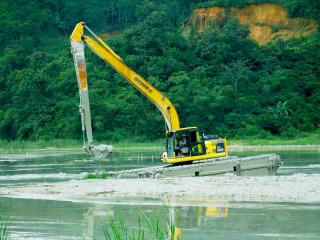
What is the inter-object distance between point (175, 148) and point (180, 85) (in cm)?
4228

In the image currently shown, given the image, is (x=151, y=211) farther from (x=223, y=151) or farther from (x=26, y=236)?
(x=223, y=151)

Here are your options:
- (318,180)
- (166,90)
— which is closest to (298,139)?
(166,90)

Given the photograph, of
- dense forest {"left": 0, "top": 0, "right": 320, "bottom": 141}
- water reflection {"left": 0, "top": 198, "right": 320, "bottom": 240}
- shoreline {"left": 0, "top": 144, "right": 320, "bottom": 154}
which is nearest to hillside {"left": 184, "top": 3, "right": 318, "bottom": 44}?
dense forest {"left": 0, "top": 0, "right": 320, "bottom": 141}

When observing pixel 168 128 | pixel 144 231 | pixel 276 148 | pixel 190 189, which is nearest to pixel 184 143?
pixel 168 128

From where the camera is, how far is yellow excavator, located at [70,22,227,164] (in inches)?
1382

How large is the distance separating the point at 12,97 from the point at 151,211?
62.6 meters

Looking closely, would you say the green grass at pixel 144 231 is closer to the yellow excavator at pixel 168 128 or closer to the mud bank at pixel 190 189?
the mud bank at pixel 190 189

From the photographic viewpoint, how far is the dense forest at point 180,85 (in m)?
75.7

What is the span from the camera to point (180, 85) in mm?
77875

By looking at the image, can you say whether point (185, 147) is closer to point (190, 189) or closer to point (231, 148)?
point (190, 189)

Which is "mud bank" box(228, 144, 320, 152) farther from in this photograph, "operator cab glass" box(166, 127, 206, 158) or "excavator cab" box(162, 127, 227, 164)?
"operator cab glass" box(166, 127, 206, 158)

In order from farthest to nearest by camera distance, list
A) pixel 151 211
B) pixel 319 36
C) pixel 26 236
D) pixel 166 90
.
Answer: pixel 319 36
pixel 166 90
pixel 151 211
pixel 26 236

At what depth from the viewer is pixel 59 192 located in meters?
31.4

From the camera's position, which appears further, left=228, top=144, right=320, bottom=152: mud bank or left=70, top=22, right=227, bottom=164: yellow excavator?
left=228, top=144, right=320, bottom=152: mud bank
